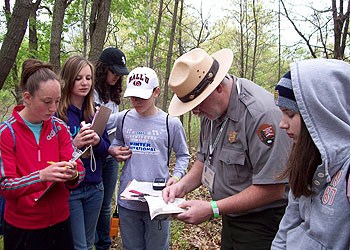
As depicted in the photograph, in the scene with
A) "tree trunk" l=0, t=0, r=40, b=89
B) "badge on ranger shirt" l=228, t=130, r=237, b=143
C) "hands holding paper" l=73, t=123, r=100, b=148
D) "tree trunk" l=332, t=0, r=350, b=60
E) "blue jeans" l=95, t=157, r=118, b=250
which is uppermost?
"tree trunk" l=332, t=0, r=350, b=60

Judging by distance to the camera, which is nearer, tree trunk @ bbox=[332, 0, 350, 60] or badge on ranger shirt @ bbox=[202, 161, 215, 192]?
badge on ranger shirt @ bbox=[202, 161, 215, 192]

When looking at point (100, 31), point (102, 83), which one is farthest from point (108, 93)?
point (100, 31)

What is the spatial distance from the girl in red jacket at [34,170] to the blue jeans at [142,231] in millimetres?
573

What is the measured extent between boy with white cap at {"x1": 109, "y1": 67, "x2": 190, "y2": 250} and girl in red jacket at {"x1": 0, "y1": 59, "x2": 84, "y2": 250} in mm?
559

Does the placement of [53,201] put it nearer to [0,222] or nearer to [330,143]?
[0,222]

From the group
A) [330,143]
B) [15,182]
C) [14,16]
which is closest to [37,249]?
[15,182]

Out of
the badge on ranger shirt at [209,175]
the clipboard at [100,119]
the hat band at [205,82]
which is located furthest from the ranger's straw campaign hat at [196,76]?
the clipboard at [100,119]

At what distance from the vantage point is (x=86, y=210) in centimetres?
279

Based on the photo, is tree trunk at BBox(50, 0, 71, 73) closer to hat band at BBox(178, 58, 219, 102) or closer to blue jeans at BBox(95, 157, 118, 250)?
blue jeans at BBox(95, 157, 118, 250)

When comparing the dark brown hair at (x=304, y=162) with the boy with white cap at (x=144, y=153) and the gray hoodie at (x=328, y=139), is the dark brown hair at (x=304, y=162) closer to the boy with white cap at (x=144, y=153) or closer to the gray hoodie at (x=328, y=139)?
the gray hoodie at (x=328, y=139)

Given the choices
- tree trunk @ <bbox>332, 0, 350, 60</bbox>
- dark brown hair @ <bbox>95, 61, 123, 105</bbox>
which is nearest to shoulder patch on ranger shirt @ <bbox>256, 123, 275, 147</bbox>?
dark brown hair @ <bbox>95, 61, 123, 105</bbox>

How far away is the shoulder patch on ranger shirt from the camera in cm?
168

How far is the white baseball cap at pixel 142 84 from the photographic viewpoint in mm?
2641

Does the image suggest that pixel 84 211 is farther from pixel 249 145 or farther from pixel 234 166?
pixel 249 145
